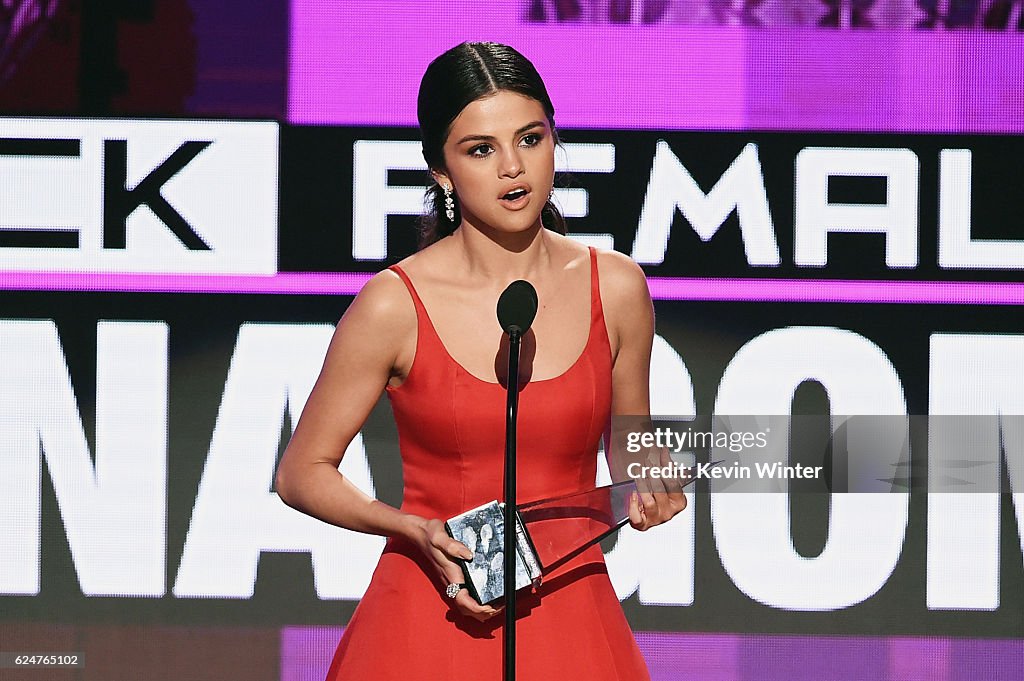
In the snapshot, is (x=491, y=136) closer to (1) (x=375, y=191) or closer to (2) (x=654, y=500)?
(2) (x=654, y=500)

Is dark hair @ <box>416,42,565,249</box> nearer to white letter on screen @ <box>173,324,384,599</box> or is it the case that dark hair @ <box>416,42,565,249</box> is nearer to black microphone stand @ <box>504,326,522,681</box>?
black microphone stand @ <box>504,326,522,681</box>

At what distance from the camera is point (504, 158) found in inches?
70.1

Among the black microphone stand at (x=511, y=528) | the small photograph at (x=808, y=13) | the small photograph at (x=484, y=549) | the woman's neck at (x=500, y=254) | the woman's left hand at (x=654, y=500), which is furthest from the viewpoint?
the small photograph at (x=808, y=13)

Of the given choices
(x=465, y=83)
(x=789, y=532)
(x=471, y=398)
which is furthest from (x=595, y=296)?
(x=789, y=532)

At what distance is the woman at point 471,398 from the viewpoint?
69.4 inches

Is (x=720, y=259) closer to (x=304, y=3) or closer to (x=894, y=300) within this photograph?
(x=894, y=300)

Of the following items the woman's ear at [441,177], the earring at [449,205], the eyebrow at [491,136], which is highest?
the eyebrow at [491,136]

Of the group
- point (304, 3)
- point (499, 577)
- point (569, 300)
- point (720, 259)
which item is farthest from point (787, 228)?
point (499, 577)

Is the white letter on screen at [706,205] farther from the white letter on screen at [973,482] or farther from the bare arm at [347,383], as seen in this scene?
the bare arm at [347,383]

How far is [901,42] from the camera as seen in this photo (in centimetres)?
417

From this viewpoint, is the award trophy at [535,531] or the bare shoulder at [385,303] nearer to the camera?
the award trophy at [535,531]

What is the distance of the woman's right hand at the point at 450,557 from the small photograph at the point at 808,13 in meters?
2.86

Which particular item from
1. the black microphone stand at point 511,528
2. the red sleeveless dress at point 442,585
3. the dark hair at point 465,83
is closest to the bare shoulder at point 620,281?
the red sleeveless dress at point 442,585

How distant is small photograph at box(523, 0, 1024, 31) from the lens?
4152 millimetres
